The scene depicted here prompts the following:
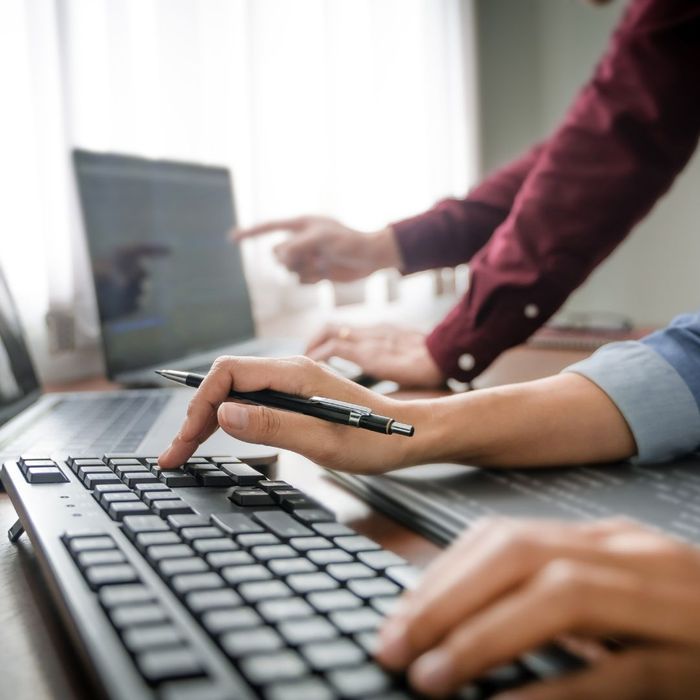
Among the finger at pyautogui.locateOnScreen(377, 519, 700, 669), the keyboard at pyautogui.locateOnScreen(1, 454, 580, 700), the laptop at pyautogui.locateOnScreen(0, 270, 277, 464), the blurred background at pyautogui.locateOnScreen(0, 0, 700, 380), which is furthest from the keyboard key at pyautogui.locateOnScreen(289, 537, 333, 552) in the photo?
the blurred background at pyautogui.locateOnScreen(0, 0, 700, 380)

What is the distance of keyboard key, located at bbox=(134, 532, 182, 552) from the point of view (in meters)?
0.39

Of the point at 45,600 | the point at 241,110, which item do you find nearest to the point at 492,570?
the point at 45,600

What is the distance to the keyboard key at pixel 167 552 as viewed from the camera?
1.23ft

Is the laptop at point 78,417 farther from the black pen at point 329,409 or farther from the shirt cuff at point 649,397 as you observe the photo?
the shirt cuff at point 649,397

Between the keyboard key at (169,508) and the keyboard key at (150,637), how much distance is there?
5.5 inches

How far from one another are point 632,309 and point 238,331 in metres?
1.64

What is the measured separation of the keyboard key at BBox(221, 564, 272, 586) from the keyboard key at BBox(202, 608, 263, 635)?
0.09 feet

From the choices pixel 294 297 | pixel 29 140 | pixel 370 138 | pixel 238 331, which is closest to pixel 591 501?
pixel 238 331

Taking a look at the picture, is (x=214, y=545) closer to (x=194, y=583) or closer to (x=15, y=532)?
(x=194, y=583)

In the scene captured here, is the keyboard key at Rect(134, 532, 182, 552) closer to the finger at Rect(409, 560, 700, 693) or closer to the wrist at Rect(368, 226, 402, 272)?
the finger at Rect(409, 560, 700, 693)

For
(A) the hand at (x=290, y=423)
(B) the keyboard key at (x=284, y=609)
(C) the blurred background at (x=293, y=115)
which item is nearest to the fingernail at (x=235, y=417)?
(A) the hand at (x=290, y=423)

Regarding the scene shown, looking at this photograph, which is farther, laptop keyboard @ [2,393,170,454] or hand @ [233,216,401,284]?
hand @ [233,216,401,284]

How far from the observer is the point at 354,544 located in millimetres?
407

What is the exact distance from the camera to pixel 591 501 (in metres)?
0.52
